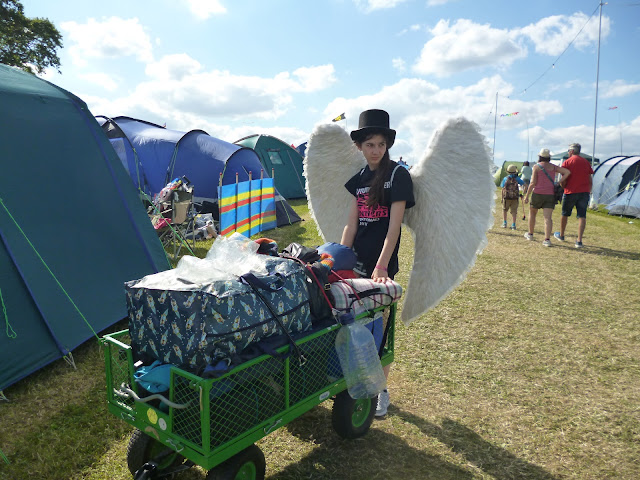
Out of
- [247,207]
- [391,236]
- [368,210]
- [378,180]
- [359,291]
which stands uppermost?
[378,180]

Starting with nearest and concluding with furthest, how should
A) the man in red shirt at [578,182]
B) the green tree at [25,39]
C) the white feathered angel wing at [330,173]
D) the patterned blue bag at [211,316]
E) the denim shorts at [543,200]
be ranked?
the patterned blue bag at [211,316], the white feathered angel wing at [330,173], the man in red shirt at [578,182], the denim shorts at [543,200], the green tree at [25,39]

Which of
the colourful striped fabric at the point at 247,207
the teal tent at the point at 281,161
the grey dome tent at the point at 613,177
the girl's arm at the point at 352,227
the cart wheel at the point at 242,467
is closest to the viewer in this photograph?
the cart wheel at the point at 242,467

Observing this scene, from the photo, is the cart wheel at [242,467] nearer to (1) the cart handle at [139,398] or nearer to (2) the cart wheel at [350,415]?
(1) the cart handle at [139,398]

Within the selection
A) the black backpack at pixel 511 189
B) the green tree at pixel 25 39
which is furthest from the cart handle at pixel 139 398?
the green tree at pixel 25 39

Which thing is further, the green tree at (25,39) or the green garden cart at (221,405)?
the green tree at (25,39)

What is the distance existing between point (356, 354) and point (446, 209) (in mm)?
1144

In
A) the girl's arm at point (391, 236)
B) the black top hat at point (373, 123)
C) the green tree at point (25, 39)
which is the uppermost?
the green tree at point (25, 39)

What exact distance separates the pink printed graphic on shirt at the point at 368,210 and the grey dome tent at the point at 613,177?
47.6 feet

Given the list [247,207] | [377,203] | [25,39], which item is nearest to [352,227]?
[377,203]

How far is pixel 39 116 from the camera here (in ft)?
12.9

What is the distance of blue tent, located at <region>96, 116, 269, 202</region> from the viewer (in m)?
9.47

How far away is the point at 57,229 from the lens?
3730mm

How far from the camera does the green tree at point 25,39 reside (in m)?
18.6

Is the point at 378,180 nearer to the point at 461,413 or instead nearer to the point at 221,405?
the point at 221,405
